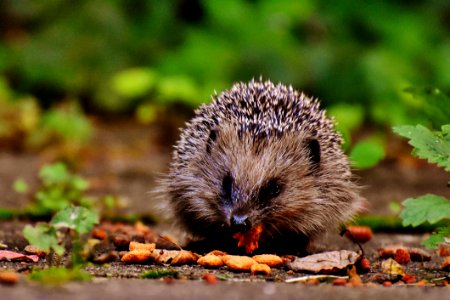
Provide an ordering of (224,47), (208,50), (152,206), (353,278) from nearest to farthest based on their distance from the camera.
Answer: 1. (353,278)
2. (152,206)
3. (208,50)
4. (224,47)

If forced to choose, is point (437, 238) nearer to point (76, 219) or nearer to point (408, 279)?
point (408, 279)

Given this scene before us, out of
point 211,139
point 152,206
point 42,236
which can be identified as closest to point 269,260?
point 211,139

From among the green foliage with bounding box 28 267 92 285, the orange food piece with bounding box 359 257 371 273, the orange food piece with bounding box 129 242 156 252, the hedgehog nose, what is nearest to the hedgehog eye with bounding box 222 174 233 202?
the hedgehog nose

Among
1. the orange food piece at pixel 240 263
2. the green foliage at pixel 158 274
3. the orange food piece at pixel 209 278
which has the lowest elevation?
the orange food piece at pixel 209 278

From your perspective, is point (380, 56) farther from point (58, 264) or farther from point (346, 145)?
point (58, 264)

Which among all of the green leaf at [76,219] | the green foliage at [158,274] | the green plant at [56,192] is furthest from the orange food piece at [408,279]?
the green plant at [56,192]

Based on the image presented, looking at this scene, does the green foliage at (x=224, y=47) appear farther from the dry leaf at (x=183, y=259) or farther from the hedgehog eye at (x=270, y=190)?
the dry leaf at (x=183, y=259)

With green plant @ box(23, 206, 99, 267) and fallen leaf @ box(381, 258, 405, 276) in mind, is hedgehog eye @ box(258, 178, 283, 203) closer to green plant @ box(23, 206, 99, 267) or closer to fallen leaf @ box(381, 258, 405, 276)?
fallen leaf @ box(381, 258, 405, 276)
